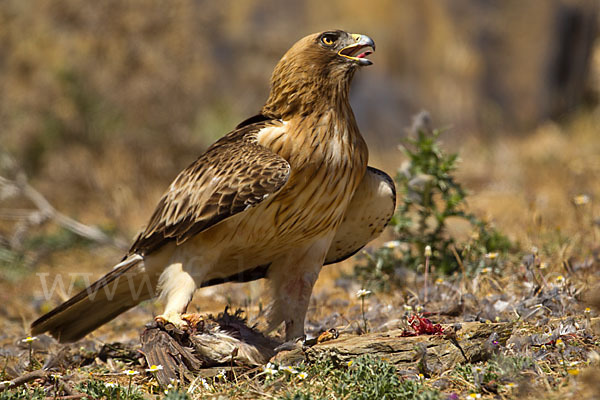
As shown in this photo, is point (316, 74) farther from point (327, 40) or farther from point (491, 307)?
point (491, 307)

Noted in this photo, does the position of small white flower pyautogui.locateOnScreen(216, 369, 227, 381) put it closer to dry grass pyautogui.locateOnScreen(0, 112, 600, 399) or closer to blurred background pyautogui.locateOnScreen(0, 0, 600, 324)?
dry grass pyautogui.locateOnScreen(0, 112, 600, 399)

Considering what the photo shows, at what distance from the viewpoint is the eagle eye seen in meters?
4.03

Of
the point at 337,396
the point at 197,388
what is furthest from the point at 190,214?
the point at 337,396

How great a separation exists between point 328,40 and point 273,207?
118 cm

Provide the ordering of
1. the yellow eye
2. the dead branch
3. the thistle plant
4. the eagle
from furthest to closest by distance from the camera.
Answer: the dead branch → the thistle plant → the yellow eye → the eagle

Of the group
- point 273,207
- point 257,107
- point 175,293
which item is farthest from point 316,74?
point 257,107

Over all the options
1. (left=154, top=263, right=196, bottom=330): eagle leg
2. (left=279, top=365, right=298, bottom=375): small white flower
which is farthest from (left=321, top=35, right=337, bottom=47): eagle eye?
(left=279, top=365, right=298, bottom=375): small white flower

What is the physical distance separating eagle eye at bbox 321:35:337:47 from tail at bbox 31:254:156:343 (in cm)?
180

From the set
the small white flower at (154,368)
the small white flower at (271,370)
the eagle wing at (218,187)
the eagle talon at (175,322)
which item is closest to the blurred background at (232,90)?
the eagle wing at (218,187)

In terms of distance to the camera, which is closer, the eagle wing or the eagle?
the eagle wing

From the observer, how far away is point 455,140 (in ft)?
40.4

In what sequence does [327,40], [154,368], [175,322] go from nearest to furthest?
[154,368], [175,322], [327,40]

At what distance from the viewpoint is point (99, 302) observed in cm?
418

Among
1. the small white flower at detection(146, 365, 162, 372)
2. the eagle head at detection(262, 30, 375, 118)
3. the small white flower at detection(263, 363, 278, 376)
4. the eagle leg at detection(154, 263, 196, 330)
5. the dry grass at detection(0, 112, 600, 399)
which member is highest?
the eagle head at detection(262, 30, 375, 118)
